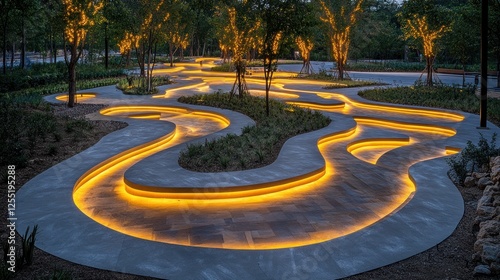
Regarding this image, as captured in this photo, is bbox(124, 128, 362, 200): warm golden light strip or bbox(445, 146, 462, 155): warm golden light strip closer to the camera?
bbox(124, 128, 362, 200): warm golden light strip

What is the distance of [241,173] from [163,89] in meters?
18.1

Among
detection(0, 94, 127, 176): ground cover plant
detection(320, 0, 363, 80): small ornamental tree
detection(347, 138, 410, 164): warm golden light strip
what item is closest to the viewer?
detection(0, 94, 127, 176): ground cover plant

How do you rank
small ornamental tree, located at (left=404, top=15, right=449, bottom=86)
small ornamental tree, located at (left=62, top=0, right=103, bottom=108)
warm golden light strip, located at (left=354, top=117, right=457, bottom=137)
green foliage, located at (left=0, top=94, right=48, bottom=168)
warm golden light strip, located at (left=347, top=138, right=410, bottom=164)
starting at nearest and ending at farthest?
1. green foliage, located at (left=0, top=94, right=48, bottom=168)
2. warm golden light strip, located at (left=347, top=138, right=410, bottom=164)
3. warm golden light strip, located at (left=354, top=117, right=457, bottom=137)
4. small ornamental tree, located at (left=62, top=0, right=103, bottom=108)
5. small ornamental tree, located at (left=404, top=15, right=449, bottom=86)

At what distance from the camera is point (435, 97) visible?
832 inches

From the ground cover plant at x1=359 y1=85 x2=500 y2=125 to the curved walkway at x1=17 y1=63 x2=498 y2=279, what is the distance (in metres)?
6.02

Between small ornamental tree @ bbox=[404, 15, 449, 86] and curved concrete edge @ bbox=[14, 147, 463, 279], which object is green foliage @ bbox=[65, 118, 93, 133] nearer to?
curved concrete edge @ bbox=[14, 147, 463, 279]

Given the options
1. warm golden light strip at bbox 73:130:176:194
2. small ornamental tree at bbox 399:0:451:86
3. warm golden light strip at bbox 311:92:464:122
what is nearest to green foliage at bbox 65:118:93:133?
warm golden light strip at bbox 73:130:176:194

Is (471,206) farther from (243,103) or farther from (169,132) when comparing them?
(243,103)

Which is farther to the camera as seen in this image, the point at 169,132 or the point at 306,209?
the point at 169,132

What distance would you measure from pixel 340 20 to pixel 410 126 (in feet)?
57.5

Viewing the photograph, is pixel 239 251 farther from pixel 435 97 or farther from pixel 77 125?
pixel 435 97

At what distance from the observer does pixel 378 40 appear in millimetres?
59812

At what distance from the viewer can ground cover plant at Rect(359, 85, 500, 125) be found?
18625 millimetres

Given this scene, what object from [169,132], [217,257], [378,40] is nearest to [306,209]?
[217,257]
